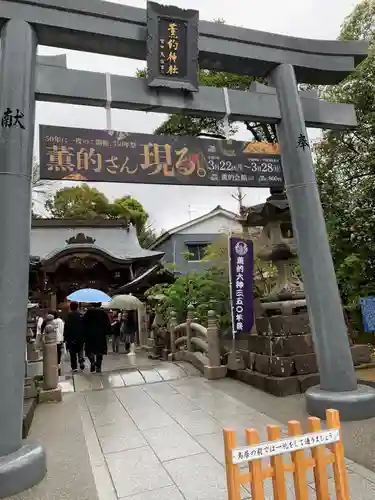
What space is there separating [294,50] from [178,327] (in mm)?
8376

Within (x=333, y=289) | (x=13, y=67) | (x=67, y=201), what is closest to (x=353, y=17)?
(x=333, y=289)

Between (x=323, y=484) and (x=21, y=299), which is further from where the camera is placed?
(x=21, y=299)

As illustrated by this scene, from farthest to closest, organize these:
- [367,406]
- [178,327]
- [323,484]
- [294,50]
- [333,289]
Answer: [178,327], [294,50], [333,289], [367,406], [323,484]

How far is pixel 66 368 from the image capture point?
41.1 feet

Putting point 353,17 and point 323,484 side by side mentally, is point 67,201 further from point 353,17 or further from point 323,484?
point 323,484

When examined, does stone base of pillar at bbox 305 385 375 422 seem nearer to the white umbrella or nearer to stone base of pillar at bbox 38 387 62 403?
stone base of pillar at bbox 38 387 62 403

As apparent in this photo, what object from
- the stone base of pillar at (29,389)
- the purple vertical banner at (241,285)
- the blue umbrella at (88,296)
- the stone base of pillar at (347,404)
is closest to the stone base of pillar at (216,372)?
the purple vertical banner at (241,285)

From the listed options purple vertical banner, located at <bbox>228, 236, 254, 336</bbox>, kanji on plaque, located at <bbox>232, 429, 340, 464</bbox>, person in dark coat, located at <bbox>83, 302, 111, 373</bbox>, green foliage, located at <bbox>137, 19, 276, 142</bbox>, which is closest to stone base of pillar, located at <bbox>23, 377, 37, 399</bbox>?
person in dark coat, located at <bbox>83, 302, 111, 373</bbox>

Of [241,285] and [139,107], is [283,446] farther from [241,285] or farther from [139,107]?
[241,285]

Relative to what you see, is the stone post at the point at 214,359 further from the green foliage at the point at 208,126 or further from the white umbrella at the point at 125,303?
the green foliage at the point at 208,126

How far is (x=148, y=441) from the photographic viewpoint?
17.0 feet

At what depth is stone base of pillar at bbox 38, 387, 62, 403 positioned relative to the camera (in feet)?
24.7

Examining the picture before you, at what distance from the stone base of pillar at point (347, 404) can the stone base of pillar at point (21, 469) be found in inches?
141

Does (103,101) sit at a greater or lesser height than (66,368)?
greater
